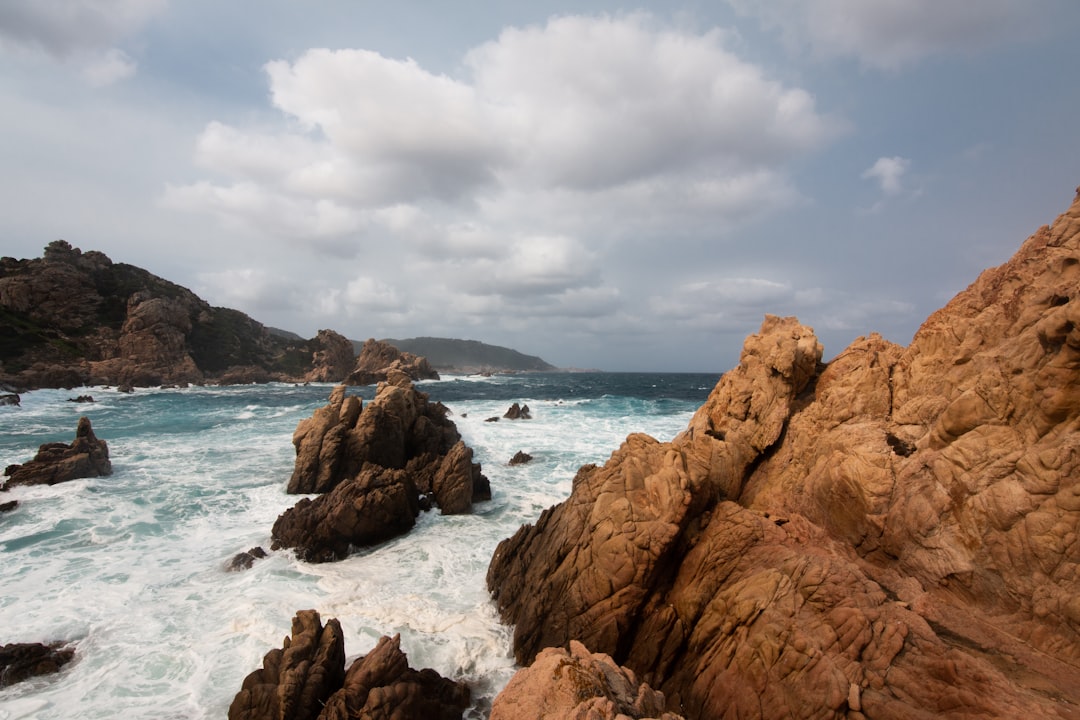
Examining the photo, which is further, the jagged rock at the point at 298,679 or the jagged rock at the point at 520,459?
the jagged rock at the point at 520,459

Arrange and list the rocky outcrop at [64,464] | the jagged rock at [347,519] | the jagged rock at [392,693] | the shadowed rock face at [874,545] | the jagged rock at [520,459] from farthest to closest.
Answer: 1. the jagged rock at [520,459]
2. the rocky outcrop at [64,464]
3. the jagged rock at [347,519]
4. the jagged rock at [392,693]
5. the shadowed rock face at [874,545]

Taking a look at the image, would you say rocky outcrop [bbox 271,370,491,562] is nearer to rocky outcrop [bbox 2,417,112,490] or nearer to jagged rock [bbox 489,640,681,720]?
rocky outcrop [bbox 2,417,112,490]

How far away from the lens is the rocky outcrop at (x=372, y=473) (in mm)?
17078

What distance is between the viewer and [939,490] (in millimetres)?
8914

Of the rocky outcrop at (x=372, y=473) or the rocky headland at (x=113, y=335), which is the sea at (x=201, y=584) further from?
the rocky headland at (x=113, y=335)

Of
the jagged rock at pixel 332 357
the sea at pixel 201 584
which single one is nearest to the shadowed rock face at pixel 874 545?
the sea at pixel 201 584

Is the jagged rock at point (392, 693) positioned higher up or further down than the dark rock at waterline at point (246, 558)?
higher up

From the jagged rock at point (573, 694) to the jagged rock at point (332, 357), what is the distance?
12031 cm

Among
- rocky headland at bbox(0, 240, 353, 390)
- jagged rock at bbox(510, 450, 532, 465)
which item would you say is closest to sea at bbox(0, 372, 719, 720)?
jagged rock at bbox(510, 450, 532, 465)

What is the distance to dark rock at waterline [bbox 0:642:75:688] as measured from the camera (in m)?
10.1

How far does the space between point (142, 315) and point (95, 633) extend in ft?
334

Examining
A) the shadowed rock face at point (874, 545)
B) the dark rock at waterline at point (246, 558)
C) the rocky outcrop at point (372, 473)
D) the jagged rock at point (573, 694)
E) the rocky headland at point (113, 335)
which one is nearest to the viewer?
the jagged rock at point (573, 694)

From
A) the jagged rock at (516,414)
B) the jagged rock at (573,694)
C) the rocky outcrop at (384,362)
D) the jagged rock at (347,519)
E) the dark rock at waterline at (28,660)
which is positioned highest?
the rocky outcrop at (384,362)

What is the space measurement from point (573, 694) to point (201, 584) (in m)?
13.8
